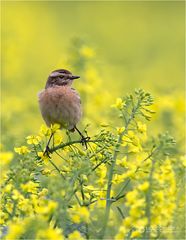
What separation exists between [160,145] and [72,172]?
49 cm

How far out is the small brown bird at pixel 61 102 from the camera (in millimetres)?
6129

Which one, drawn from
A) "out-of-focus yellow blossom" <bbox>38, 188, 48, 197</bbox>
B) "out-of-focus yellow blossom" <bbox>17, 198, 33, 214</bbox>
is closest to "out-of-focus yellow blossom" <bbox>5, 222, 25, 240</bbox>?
"out-of-focus yellow blossom" <bbox>17, 198, 33, 214</bbox>

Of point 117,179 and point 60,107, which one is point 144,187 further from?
point 60,107

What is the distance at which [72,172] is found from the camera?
454 centimetres

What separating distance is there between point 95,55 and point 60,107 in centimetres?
235

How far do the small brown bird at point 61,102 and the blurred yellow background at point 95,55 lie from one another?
309mm

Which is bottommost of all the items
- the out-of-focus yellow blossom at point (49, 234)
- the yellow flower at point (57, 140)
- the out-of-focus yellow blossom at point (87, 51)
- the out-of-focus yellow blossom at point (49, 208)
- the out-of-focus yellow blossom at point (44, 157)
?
the out-of-focus yellow blossom at point (49, 234)

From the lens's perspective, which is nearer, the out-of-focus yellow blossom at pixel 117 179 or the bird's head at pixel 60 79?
the out-of-focus yellow blossom at pixel 117 179

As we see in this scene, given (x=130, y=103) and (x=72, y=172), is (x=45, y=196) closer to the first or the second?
(x=72, y=172)

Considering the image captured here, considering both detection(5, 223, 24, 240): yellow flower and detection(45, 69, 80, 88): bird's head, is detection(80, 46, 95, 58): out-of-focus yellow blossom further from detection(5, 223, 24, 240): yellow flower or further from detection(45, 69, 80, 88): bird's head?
detection(5, 223, 24, 240): yellow flower

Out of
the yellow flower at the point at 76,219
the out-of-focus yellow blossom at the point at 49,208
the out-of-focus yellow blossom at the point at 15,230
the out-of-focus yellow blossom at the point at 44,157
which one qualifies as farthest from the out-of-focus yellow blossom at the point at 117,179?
the out-of-focus yellow blossom at the point at 15,230

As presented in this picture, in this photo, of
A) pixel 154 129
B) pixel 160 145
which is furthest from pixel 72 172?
pixel 154 129

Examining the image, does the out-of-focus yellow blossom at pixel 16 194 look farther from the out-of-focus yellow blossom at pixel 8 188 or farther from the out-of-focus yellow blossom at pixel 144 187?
the out-of-focus yellow blossom at pixel 144 187

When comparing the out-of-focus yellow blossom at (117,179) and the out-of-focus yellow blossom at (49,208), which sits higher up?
the out-of-focus yellow blossom at (117,179)
